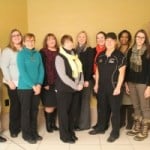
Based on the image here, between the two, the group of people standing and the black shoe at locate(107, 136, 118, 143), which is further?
the black shoe at locate(107, 136, 118, 143)

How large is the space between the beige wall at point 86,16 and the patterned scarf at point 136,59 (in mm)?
791

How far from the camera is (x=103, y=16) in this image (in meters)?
4.39

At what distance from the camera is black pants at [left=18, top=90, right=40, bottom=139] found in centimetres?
353

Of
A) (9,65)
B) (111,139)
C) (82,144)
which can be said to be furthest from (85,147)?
(9,65)

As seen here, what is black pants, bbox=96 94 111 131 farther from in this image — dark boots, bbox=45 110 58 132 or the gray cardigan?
the gray cardigan

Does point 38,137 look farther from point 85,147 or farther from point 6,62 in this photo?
point 6,62

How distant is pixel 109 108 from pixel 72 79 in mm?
754

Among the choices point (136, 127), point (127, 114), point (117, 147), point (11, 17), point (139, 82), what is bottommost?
point (117, 147)

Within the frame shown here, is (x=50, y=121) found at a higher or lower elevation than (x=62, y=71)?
lower

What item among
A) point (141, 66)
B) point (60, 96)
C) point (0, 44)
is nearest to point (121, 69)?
point (141, 66)

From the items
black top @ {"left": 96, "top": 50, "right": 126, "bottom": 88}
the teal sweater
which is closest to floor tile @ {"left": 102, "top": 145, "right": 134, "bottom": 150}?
black top @ {"left": 96, "top": 50, "right": 126, "bottom": 88}

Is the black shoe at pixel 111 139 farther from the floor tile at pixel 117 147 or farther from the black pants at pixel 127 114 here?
the black pants at pixel 127 114

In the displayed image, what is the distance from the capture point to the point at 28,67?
350 centimetres

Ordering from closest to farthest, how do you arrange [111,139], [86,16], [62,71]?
[62,71] < [111,139] < [86,16]
